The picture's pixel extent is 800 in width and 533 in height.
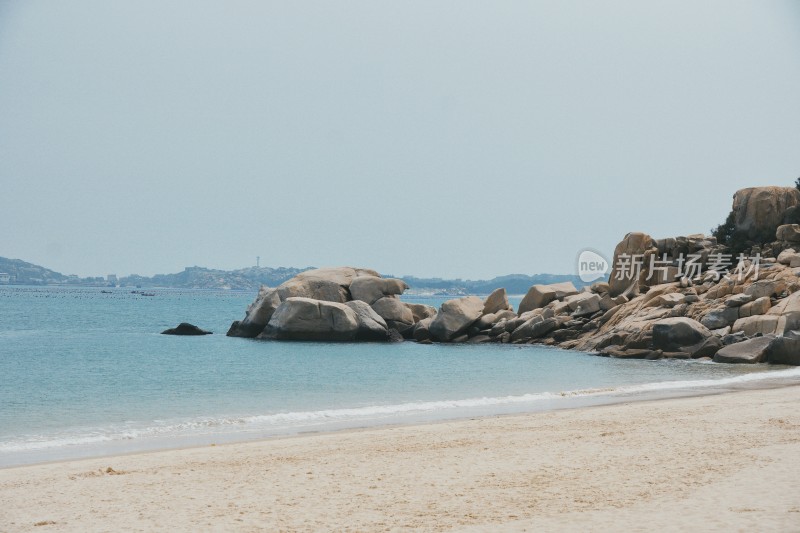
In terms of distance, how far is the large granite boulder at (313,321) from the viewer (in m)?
43.4

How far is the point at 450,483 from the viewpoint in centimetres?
1069

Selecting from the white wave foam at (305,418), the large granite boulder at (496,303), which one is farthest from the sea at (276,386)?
the large granite boulder at (496,303)

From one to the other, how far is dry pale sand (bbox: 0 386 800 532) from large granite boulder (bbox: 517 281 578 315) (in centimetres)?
3105

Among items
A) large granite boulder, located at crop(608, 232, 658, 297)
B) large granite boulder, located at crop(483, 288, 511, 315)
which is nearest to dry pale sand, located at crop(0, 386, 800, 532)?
large granite boulder, located at crop(608, 232, 658, 297)

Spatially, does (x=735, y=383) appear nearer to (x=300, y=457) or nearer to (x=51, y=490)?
(x=300, y=457)

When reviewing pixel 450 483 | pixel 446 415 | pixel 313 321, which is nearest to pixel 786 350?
pixel 446 415

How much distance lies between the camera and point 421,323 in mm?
47500

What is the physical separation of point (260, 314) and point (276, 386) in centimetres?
2219

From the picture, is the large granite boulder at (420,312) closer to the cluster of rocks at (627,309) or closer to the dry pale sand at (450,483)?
the cluster of rocks at (627,309)

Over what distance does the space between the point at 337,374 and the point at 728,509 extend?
21.7m

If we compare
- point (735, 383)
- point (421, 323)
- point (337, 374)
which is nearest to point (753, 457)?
point (735, 383)

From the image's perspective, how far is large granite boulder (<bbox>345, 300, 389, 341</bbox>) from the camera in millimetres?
44969

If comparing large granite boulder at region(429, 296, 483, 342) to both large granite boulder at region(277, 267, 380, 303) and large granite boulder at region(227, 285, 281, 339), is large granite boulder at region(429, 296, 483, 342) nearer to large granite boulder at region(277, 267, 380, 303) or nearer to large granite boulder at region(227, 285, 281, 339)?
large granite boulder at region(277, 267, 380, 303)

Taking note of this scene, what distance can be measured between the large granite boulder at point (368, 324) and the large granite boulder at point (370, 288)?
3.32 ft
